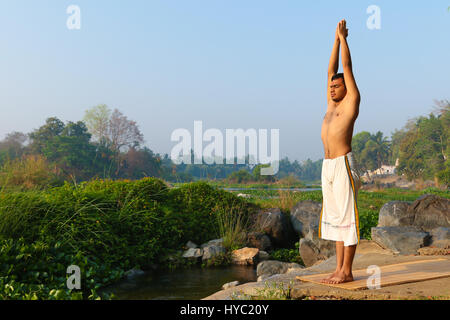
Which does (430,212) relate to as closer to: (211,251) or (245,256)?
(245,256)

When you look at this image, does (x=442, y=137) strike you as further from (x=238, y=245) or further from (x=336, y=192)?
(x=336, y=192)

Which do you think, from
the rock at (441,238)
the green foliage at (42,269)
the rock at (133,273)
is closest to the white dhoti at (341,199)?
the green foliage at (42,269)

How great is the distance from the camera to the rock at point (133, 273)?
6940 mm

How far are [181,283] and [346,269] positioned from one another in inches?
127

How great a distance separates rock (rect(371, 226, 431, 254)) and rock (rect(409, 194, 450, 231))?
3.92 ft

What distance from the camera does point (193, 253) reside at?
7.97m

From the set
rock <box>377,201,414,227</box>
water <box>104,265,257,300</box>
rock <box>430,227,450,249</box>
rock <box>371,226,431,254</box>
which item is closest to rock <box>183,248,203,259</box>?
water <box>104,265,257,300</box>

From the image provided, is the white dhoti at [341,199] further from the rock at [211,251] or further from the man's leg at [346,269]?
the rock at [211,251]

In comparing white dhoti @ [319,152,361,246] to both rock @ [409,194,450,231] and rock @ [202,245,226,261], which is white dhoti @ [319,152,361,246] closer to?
rock @ [202,245,226,261]

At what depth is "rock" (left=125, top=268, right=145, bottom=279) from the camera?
6.94 m

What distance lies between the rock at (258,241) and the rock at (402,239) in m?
2.45
